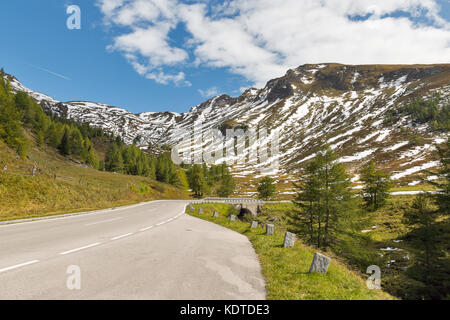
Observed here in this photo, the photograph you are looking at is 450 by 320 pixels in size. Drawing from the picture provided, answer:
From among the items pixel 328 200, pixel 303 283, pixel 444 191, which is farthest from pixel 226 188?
pixel 303 283

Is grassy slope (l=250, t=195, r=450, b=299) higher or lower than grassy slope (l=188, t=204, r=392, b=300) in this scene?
lower

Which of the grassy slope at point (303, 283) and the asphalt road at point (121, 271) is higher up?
the asphalt road at point (121, 271)

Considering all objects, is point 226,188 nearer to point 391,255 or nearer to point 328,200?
point 328,200

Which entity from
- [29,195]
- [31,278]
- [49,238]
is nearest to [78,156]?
[29,195]

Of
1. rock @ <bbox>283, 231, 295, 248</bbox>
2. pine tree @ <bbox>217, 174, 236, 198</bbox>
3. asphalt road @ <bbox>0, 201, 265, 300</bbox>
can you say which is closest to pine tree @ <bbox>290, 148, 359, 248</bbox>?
rock @ <bbox>283, 231, 295, 248</bbox>

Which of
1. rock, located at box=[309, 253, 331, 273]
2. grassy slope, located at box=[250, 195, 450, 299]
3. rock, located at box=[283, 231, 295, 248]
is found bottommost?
grassy slope, located at box=[250, 195, 450, 299]

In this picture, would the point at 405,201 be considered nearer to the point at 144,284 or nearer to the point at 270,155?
the point at 144,284

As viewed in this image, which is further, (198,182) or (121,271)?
(198,182)

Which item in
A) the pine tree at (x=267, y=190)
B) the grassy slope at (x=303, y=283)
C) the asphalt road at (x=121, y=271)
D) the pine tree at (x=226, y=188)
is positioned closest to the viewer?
the asphalt road at (x=121, y=271)

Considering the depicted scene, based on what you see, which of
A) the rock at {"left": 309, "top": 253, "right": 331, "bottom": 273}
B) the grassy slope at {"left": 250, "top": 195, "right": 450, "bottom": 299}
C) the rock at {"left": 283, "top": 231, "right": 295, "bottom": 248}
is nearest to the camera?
the rock at {"left": 309, "top": 253, "right": 331, "bottom": 273}

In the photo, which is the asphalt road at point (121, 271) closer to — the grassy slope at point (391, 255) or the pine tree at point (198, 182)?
the grassy slope at point (391, 255)

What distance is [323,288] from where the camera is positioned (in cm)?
583

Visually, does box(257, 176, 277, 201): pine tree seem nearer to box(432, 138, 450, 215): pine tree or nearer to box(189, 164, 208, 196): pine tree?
box(189, 164, 208, 196): pine tree

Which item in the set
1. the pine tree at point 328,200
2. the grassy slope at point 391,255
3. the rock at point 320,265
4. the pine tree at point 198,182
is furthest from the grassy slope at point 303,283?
the pine tree at point 198,182
